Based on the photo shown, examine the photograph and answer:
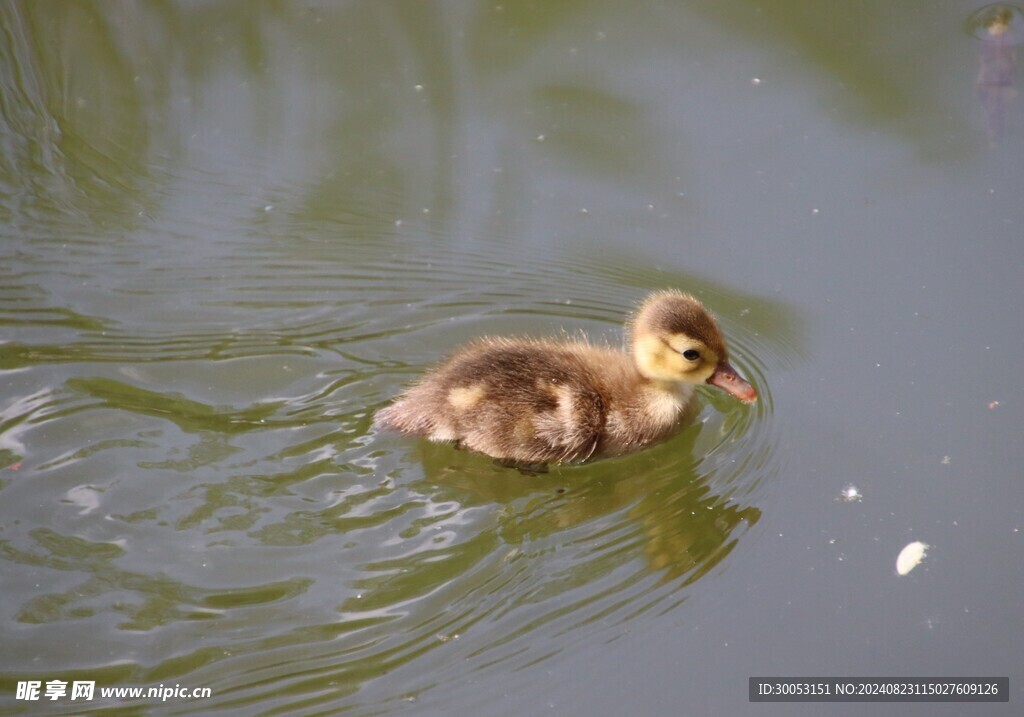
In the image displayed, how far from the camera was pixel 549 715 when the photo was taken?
2.74m

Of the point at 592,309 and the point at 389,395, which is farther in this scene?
the point at 592,309

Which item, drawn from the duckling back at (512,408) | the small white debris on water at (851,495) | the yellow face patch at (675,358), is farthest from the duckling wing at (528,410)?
the small white debris on water at (851,495)

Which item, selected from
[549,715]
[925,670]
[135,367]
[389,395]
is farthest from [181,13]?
[925,670]

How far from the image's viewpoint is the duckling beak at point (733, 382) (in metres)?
3.49

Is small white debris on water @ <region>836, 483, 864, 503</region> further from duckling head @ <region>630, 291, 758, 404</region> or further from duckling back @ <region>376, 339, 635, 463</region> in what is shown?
duckling back @ <region>376, 339, 635, 463</region>

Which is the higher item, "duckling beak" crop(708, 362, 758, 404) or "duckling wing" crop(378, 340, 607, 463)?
"duckling beak" crop(708, 362, 758, 404)

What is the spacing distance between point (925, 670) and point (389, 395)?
1604 millimetres

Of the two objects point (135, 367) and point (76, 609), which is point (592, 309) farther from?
point (76, 609)

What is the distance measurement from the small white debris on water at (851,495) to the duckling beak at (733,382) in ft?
1.16

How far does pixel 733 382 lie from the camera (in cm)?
350

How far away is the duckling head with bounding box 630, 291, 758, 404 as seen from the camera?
341cm

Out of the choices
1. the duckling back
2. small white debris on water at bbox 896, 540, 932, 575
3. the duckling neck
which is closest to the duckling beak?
the duckling neck

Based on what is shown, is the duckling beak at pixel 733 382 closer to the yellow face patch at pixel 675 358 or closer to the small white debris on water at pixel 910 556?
the yellow face patch at pixel 675 358

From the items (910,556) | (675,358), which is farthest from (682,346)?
(910,556)
